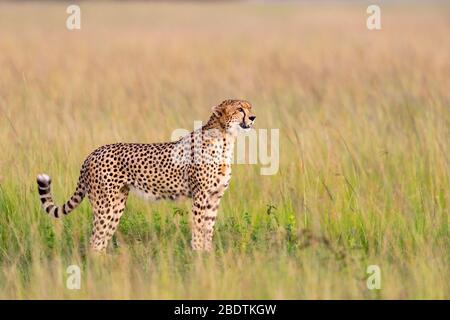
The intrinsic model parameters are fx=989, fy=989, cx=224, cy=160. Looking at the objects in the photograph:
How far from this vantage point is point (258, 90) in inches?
428

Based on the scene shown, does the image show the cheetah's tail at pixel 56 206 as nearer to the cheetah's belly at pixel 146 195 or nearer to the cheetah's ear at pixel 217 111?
the cheetah's belly at pixel 146 195

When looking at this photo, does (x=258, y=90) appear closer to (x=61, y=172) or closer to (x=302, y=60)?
(x=302, y=60)

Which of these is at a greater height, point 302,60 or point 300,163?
point 302,60

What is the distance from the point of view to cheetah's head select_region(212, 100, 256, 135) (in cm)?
511

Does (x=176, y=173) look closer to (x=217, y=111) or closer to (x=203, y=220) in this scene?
(x=203, y=220)

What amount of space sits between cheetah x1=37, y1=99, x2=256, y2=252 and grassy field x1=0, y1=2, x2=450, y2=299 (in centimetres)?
16

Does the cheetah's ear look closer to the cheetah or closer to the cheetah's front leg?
the cheetah

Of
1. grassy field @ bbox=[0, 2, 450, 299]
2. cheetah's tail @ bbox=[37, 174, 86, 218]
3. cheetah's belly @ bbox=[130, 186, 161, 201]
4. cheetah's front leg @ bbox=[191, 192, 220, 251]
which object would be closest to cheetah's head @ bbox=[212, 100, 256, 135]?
cheetah's front leg @ bbox=[191, 192, 220, 251]

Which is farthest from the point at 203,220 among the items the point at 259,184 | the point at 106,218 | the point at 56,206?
the point at 259,184

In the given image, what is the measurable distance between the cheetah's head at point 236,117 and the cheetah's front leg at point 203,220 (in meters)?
0.38

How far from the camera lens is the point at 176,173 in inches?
204

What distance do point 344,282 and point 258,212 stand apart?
1.29m

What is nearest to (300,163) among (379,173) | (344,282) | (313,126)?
(379,173)

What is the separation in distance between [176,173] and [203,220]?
29 cm
